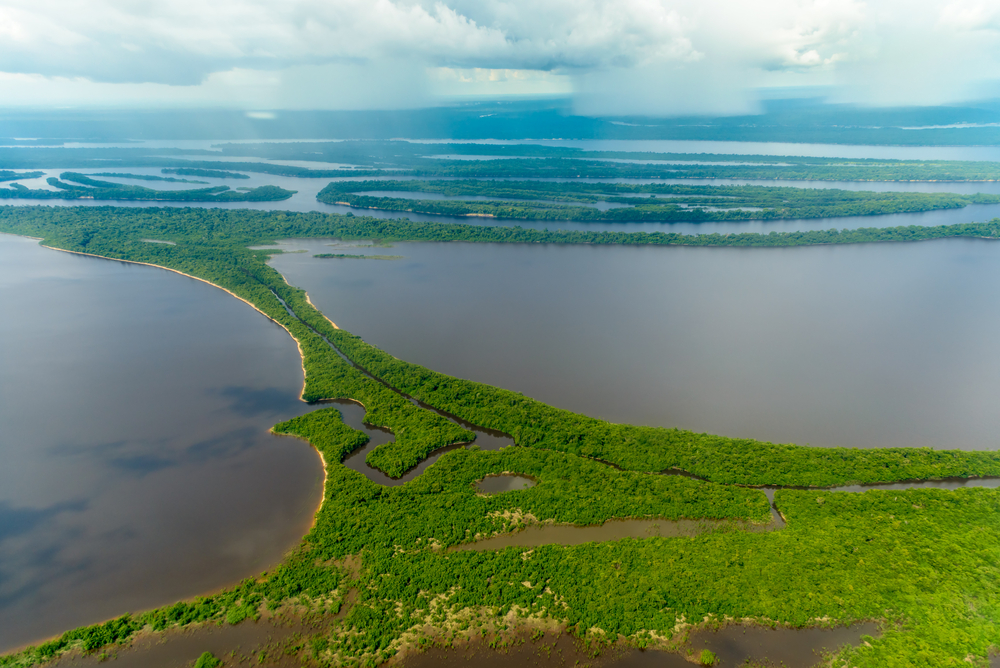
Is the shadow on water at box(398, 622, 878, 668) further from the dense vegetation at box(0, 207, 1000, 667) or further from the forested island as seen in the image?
the forested island

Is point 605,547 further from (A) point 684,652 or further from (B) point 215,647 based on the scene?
(B) point 215,647

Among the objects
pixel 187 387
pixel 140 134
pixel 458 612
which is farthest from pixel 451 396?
pixel 140 134

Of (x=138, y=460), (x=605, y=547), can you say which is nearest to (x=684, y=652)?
(x=605, y=547)

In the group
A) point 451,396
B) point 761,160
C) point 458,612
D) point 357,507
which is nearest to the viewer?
point 458,612

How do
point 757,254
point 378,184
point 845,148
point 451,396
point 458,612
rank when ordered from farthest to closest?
1. point 845,148
2. point 378,184
3. point 757,254
4. point 451,396
5. point 458,612

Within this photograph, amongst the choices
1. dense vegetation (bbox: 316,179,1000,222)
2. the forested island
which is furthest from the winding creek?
the forested island

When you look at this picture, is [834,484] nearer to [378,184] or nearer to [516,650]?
[516,650]
